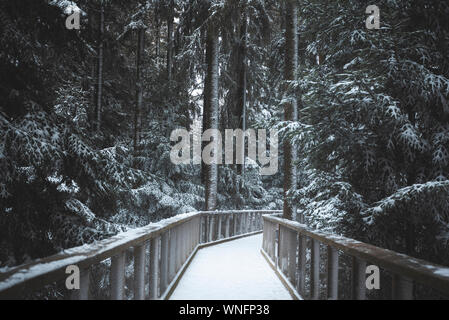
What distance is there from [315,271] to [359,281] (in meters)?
1.63

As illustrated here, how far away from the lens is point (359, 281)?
11.2ft

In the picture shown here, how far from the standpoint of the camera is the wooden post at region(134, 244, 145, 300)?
430cm

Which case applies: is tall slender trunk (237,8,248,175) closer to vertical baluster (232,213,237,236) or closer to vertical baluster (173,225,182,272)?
vertical baluster (232,213,237,236)

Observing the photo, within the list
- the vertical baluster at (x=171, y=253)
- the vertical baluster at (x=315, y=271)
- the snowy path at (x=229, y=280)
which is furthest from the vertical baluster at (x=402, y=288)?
the vertical baluster at (x=171, y=253)

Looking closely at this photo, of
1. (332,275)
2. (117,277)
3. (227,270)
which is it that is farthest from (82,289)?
(227,270)

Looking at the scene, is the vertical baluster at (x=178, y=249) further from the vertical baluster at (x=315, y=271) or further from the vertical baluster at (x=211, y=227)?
the vertical baluster at (x=211, y=227)

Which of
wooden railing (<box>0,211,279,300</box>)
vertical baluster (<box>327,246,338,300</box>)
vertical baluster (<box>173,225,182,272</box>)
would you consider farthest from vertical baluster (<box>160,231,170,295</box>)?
vertical baluster (<box>327,246,338,300</box>)

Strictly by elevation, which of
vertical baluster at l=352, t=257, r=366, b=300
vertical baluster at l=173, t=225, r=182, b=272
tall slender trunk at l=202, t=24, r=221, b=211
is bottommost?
vertical baluster at l=173, t=225, r=182, b=272

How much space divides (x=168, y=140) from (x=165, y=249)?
1360 cm

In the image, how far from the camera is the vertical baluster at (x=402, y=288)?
102 inches

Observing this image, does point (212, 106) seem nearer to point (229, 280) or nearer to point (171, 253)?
point (229, 280)

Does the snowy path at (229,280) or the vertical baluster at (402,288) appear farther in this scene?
the snowy path at (229,280)
